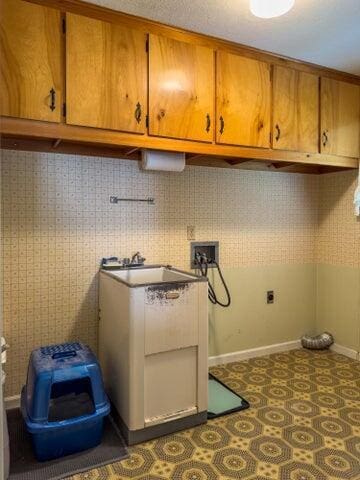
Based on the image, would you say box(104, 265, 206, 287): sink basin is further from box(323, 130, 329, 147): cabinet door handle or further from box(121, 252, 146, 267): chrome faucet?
box(323, 130, 329, 147): cabinet door handle

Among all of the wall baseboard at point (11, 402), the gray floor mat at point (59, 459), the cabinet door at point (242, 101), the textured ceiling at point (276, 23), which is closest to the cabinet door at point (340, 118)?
the textured ceiling at point (276, 23)

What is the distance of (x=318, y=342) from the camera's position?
11.0ft

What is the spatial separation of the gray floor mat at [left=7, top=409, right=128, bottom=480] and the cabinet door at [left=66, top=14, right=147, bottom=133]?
1811 millimetres

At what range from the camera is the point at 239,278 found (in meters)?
3.14

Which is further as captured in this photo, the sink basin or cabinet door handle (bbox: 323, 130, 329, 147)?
cabinet door handle (bbox: 323, 130, 329, 147)

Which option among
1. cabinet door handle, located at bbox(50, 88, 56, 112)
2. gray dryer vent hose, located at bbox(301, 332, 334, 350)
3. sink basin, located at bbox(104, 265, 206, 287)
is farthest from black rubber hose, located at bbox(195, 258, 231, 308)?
cabinet door handle, located at bbox(50, 88, 56, 112)

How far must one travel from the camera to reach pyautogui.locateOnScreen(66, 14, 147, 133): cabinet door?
1.96 m

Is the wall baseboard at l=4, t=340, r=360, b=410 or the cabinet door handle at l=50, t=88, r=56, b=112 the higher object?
the cabinet door handle at l=50, t=88, r=56, b=112

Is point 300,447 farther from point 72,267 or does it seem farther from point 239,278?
point 72,267

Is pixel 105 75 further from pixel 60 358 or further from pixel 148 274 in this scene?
pixel 60 358

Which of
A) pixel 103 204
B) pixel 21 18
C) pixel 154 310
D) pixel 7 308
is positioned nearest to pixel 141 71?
pixel 21 18

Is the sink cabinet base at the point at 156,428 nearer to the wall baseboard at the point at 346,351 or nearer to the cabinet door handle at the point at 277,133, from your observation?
the wall baseboard at the point at 346,351

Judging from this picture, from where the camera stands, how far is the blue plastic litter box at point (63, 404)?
5.97 feet

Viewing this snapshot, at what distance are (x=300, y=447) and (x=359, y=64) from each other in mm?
2704
